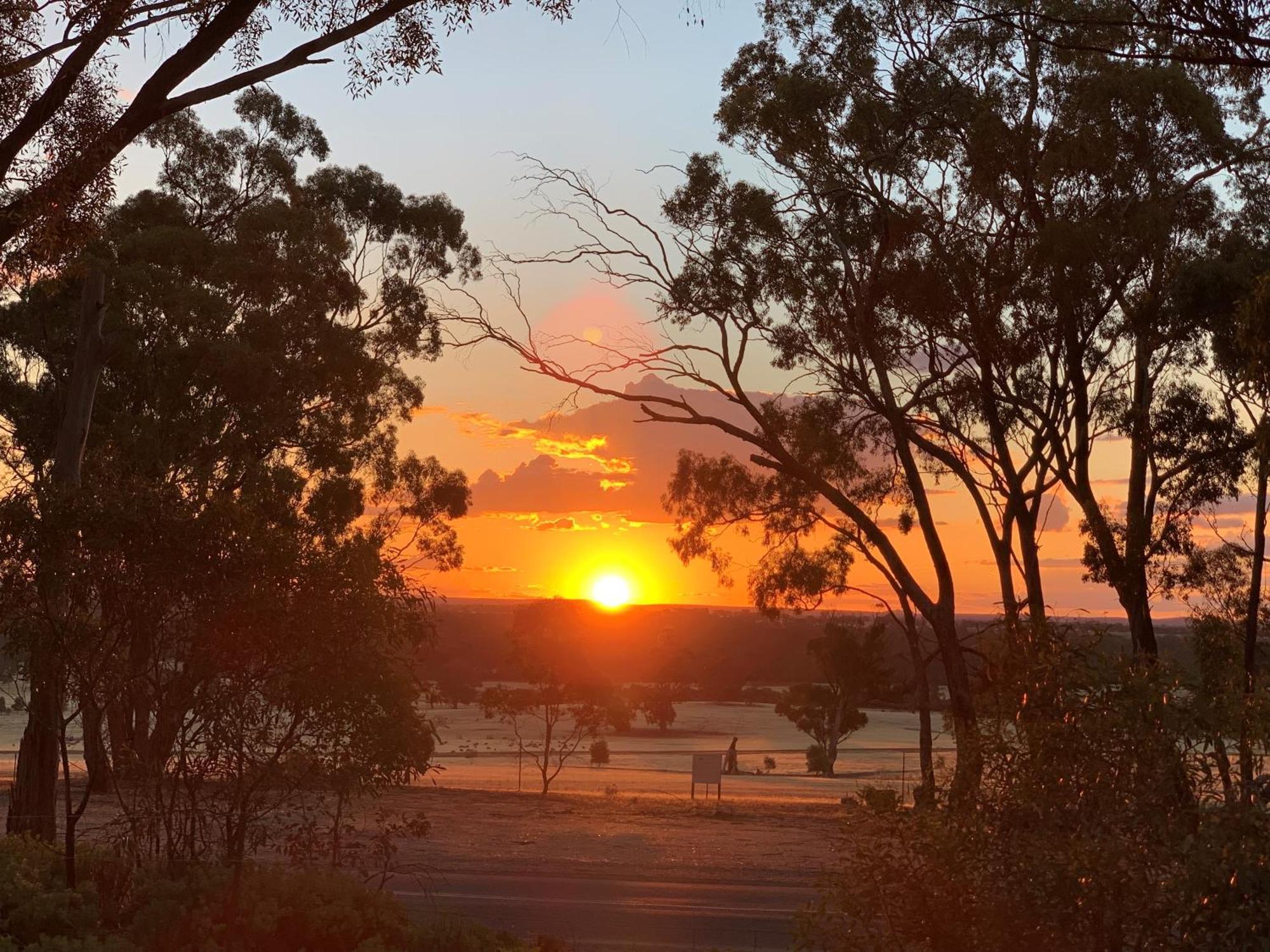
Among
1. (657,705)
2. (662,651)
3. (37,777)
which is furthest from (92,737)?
(662,651)

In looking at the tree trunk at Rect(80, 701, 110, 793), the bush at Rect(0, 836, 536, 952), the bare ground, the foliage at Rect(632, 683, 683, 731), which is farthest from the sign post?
the foliage at Rect(632, 683, 683, 731)

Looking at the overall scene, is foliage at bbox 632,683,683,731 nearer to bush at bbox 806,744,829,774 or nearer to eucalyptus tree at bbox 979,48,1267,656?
bush at bbox 806,744,829,774

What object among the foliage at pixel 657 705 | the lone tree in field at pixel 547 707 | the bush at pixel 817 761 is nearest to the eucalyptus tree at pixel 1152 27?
the lone tree in field at pixel 547 707

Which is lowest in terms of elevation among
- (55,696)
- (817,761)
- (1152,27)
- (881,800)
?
(817,761)

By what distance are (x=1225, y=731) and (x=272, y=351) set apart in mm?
24350

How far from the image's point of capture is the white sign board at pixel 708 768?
98.0 ft

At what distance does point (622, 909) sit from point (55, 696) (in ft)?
21.7

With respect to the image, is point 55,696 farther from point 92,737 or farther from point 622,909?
point 622,909

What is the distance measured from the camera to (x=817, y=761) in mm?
61312

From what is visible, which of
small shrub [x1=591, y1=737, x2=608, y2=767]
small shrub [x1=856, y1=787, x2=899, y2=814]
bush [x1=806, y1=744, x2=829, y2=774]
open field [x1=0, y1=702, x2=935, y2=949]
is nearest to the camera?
small shrub [x1=856, y1=787, x2=899, y2=814]

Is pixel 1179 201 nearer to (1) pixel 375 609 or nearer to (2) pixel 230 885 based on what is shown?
(1) pixel 375 609

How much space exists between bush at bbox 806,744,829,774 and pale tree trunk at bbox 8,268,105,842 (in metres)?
48.0

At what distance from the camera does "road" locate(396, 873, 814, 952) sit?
509 inches

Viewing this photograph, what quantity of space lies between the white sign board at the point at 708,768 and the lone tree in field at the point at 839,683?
50.7 ft
